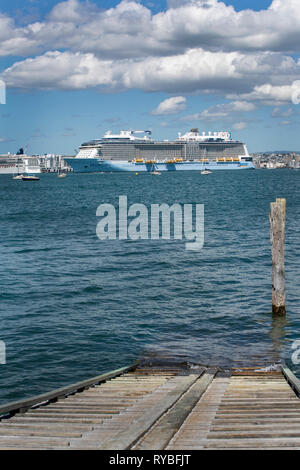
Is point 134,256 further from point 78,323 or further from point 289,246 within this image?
point 78,323

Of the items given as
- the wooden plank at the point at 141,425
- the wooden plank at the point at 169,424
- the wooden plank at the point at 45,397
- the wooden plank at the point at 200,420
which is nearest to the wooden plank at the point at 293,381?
the wooden plank at the point at 200,420

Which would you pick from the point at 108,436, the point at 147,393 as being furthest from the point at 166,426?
the point at 147,393

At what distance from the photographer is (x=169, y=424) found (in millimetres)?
5836

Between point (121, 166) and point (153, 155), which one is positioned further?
point (153, 155)

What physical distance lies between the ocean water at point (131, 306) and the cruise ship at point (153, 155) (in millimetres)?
144458

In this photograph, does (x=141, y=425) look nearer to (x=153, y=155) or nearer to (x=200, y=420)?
(x=200, y=420)

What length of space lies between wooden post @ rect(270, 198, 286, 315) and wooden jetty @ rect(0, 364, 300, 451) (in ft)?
20.1

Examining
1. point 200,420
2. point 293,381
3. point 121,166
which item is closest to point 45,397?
point 200,420

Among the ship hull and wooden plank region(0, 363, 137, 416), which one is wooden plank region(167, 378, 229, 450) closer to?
wooden plank region(0, 363, 137, 416)

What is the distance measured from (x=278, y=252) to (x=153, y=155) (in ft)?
Result: 574

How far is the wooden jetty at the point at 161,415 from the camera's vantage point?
5.25 meters

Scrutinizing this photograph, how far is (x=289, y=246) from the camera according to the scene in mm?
27062

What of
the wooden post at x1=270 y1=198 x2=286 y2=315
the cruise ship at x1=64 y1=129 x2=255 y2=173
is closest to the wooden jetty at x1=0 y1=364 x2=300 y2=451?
the wooden post at x1=270 y1=198 x2=286 y2=315
